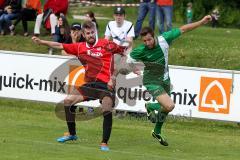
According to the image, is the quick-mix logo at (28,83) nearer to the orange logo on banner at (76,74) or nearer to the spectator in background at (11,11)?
the orange logo on banner at (76,74)

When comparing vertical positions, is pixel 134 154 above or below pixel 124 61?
below

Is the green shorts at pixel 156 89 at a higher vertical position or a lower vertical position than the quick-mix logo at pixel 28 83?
higher

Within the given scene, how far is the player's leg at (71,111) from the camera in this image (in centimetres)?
1505

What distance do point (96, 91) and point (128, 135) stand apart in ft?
7.20

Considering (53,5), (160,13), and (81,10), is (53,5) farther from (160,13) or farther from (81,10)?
(81,10)

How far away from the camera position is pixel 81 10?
46.3 metres

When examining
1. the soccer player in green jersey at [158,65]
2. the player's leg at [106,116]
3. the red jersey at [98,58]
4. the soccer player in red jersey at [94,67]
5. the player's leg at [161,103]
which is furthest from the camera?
the player's leg at [161,103]

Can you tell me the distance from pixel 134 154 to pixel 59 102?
5.79 meters

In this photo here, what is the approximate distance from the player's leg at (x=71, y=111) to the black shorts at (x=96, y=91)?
13 cm

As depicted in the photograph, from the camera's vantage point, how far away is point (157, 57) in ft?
50.4

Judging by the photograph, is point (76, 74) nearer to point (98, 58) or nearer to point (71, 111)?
point (71, 111)

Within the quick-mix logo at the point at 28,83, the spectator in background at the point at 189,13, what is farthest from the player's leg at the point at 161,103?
the spectator in background at the point at 189,13

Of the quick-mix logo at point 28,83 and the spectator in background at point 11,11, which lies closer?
the quick-mix logo at point 28,83

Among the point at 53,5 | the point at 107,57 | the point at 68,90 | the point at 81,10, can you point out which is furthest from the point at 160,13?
the point at 81,10
